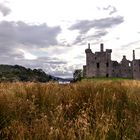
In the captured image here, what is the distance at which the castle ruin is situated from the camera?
91.6 metres

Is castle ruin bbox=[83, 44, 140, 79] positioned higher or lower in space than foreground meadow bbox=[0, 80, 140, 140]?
higher

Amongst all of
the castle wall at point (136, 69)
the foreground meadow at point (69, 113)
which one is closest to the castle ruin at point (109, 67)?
the castle wall at point (136, 69)

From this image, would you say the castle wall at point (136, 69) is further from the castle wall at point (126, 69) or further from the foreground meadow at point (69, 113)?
the foreground meadow at point (69, 113)

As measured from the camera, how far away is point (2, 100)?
7.61 m

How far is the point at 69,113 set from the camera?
7.77m

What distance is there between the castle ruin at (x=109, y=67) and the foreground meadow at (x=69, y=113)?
81.8m

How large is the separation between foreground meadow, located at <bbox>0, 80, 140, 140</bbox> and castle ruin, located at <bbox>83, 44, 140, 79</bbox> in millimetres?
81815

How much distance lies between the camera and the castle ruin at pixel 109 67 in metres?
91.6

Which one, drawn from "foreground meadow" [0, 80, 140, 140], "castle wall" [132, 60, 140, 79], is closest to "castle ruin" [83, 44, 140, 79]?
"castle wall" [132, 60, 140, 79]

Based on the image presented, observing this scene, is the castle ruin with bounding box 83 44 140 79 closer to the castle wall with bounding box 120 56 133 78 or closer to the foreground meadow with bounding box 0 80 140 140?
the castle wall with bounding box 120 56 133 78

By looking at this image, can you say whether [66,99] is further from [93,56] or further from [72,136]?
[93,56]

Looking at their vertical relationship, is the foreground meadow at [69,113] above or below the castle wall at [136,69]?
below

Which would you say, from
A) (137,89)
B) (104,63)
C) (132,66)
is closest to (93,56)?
(104,63)

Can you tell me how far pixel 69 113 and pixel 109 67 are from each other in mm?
85359
